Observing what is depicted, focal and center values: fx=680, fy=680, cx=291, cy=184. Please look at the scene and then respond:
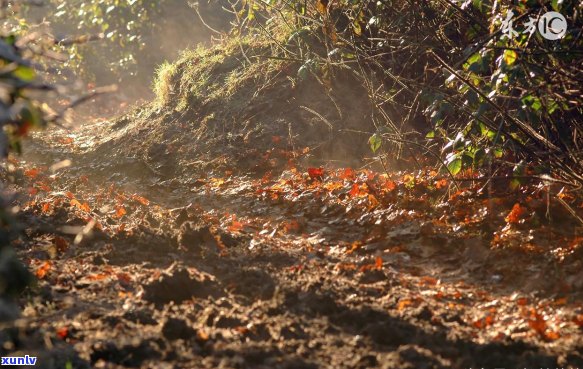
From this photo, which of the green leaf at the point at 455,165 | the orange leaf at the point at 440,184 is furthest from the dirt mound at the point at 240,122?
the green leaf at the point at 455,165

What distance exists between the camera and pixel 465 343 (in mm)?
3535

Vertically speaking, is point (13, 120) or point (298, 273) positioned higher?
point (13, 120)

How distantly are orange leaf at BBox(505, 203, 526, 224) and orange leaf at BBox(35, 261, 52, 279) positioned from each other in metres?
3.40

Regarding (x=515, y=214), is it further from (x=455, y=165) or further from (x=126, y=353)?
(x=126, y=353)

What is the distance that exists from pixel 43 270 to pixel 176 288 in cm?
98

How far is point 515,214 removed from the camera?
209 inches

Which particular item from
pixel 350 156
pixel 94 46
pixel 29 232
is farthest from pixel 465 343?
pixel 94 46

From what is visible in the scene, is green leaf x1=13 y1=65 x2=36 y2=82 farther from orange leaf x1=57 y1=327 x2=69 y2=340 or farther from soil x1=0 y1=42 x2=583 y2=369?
orange leaf x1=57 y1=327 x2=69 y2=340

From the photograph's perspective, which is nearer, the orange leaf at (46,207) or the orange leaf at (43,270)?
the orange leaf at (43,270)

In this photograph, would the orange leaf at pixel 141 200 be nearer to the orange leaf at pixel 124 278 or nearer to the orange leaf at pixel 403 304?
the orange leaf at pixel 124 278

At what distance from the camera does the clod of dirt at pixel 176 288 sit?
13.1ft

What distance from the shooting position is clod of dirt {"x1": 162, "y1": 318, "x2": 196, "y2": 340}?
3.45 metres

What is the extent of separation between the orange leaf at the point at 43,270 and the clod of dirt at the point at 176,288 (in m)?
0.75

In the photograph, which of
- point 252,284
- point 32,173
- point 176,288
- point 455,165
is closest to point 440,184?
point 455,165
